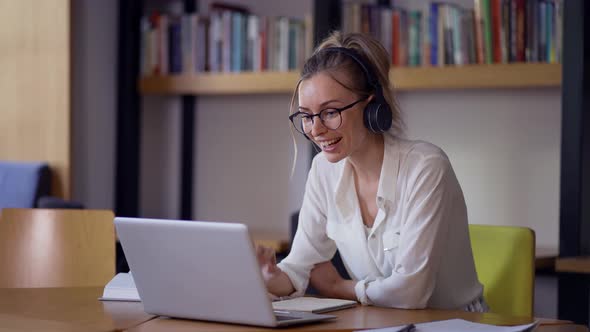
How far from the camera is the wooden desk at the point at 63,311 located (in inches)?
67.4

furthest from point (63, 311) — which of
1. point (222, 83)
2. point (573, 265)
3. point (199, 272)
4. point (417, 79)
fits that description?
point (222, 83)

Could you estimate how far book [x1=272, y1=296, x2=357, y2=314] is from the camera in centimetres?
186

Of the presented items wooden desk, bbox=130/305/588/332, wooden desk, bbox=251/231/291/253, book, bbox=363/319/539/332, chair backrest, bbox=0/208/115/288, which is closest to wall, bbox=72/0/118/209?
Result: wooden desk, bbox=251/231/291/253

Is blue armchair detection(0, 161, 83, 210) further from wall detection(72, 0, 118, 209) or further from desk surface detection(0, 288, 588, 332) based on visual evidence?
desk surface detection(0, 288, 588, 332)

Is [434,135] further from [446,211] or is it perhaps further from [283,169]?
[446,211]

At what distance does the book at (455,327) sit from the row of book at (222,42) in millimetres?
2491

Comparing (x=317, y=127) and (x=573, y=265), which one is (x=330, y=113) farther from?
(x=573, y=265)

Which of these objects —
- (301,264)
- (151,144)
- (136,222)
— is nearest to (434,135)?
(151,144)

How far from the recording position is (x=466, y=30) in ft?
12.1

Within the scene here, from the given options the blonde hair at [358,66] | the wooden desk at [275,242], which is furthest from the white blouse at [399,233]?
the wooden desk at [275,242]

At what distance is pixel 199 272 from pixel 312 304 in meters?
0.32

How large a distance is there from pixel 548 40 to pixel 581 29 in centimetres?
36

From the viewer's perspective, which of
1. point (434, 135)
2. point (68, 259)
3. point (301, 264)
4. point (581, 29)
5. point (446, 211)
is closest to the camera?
point (446, 211)

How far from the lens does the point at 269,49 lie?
4188mm
